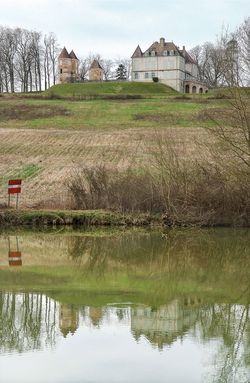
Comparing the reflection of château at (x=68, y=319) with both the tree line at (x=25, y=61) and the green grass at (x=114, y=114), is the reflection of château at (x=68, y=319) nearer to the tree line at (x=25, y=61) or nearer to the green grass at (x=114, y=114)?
the green grass at (x=114, y=114)

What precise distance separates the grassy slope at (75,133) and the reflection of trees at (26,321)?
48.8ft

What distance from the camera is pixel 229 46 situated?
2658 centimetres

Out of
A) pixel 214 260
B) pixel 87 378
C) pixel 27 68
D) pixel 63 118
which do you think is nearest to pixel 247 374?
pixel 87 378

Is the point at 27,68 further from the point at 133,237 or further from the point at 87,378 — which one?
the point at 87,378

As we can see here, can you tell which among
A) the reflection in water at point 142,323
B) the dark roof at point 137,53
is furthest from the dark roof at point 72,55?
the reflection in water at point 142,323

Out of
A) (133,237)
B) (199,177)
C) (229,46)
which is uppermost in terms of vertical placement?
(229,46)

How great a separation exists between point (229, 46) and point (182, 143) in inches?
536

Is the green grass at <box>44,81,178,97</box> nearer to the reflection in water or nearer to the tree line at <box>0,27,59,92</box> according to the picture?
the tree line at <box>0,27,59,92</box>

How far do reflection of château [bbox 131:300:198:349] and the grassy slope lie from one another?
15.9m

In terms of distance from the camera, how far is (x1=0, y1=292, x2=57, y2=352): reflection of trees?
1001cm

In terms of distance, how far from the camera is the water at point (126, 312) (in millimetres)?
8914

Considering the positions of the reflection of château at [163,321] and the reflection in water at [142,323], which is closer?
the reflection in water at [142,323]

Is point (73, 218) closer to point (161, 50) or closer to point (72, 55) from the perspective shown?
point (161, 50)

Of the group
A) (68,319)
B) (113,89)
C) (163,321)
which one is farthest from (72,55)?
(163,321)
